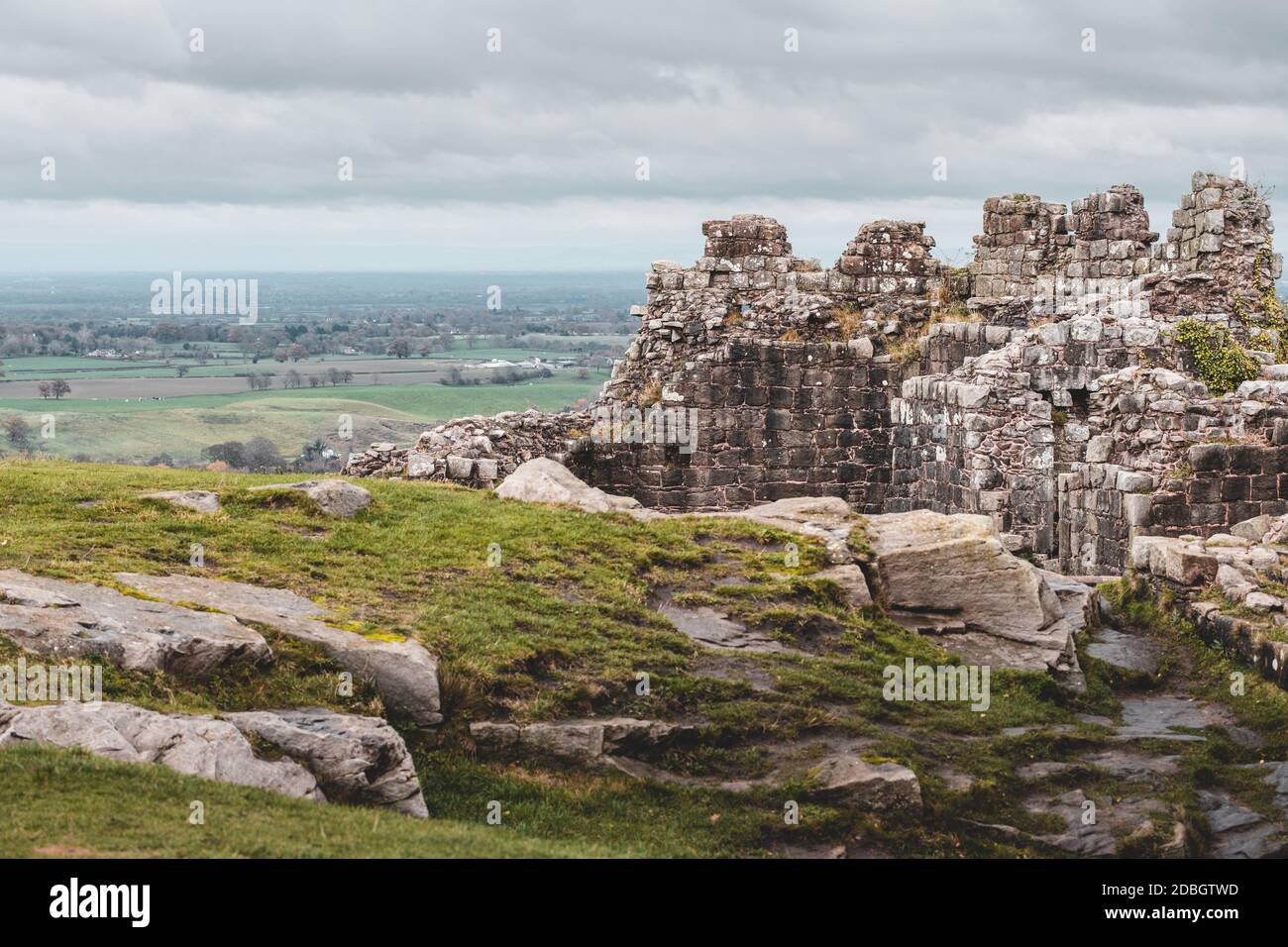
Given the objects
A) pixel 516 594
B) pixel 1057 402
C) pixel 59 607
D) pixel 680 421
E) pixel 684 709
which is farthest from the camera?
pixel 680 421

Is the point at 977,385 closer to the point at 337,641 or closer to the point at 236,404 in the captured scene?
the point at 337,641

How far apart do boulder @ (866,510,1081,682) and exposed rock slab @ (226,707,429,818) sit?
6.65 meters

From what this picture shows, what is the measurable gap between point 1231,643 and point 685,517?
6.41 m

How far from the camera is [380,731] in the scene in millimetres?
11539

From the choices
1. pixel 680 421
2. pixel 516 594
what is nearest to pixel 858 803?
pixel 516 594

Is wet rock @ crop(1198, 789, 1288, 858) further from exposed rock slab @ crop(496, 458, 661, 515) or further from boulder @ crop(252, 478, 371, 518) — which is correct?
boulder @ crop(252, 478, 371, 518)

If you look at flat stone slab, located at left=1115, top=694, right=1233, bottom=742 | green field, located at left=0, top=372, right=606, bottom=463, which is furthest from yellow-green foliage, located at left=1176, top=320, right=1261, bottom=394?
green field, located at left=0, top=372, right=606, bottom=463

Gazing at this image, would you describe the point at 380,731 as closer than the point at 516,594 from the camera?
Yes

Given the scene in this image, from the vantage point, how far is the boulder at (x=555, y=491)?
19.0 meters

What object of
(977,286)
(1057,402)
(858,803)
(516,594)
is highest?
(977,286)

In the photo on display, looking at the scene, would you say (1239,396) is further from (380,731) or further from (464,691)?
(380,731)

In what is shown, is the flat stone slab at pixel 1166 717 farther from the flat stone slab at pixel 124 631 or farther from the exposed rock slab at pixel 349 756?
the flat stone slab at pixel 124 631

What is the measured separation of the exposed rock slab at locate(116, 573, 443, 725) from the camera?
12617mm

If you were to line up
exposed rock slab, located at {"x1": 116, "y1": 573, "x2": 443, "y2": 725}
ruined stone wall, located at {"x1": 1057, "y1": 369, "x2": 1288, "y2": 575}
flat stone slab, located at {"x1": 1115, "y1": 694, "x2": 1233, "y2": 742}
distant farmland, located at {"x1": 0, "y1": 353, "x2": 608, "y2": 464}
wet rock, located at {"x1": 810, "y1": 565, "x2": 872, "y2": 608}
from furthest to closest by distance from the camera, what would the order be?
distant farmland, located at {"x1": 0, "y1": 353, "x2": 608, "y2": 464} → ruined stone wall, located at {"x1": 1057, "y1": 369, "x2": 1288, "y2": 575} → wet rock, located at {"x1": 810, "y1": 565, "x2": 872, "y2": 608} → flat stone slab, located at {"x1": 1115, "y1": 694, "x2": 1233, "y2": 742} → exposed rock slab, located at {"x1": 116, "y1": 573, "x2": 443, "y2": 725}
